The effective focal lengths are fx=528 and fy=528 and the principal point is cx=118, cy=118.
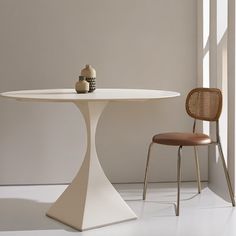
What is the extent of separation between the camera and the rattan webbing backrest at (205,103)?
376 cm

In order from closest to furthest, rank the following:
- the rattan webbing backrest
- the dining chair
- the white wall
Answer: the dining chair
the rattan webbing backrest
the white wall

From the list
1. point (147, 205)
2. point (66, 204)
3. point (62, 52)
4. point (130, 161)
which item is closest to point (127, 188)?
point (130, 161)

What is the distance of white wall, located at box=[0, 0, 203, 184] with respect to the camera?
4.25m

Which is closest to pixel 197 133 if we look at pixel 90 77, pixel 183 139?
pixel 183 139

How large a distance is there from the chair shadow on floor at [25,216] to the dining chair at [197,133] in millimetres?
789

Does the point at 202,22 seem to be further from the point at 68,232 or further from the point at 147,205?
the point at 68,232

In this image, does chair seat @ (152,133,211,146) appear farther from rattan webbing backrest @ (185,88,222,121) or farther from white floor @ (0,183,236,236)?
white floor @ (0,183,236,236)

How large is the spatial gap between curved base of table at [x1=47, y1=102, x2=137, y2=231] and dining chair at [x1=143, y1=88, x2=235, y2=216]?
0.43 meters

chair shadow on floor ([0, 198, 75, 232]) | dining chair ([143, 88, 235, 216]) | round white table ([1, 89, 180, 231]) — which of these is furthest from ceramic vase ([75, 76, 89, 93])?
chair shadow on floor ([0, 198, 75, 232])

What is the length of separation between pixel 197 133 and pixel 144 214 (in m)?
0.75

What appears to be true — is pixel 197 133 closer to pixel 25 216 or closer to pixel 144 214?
pixel 144 214

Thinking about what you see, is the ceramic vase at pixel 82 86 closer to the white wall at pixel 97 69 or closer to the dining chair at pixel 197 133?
the dining chair at pixel 197 133

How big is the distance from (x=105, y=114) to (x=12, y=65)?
0.85m

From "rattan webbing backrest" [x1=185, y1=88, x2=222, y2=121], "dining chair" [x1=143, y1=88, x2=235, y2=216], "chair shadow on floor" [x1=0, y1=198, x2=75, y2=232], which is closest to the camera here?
"chair shadow on floor" [x1=0, y1=198, x2=75, y2=232]
